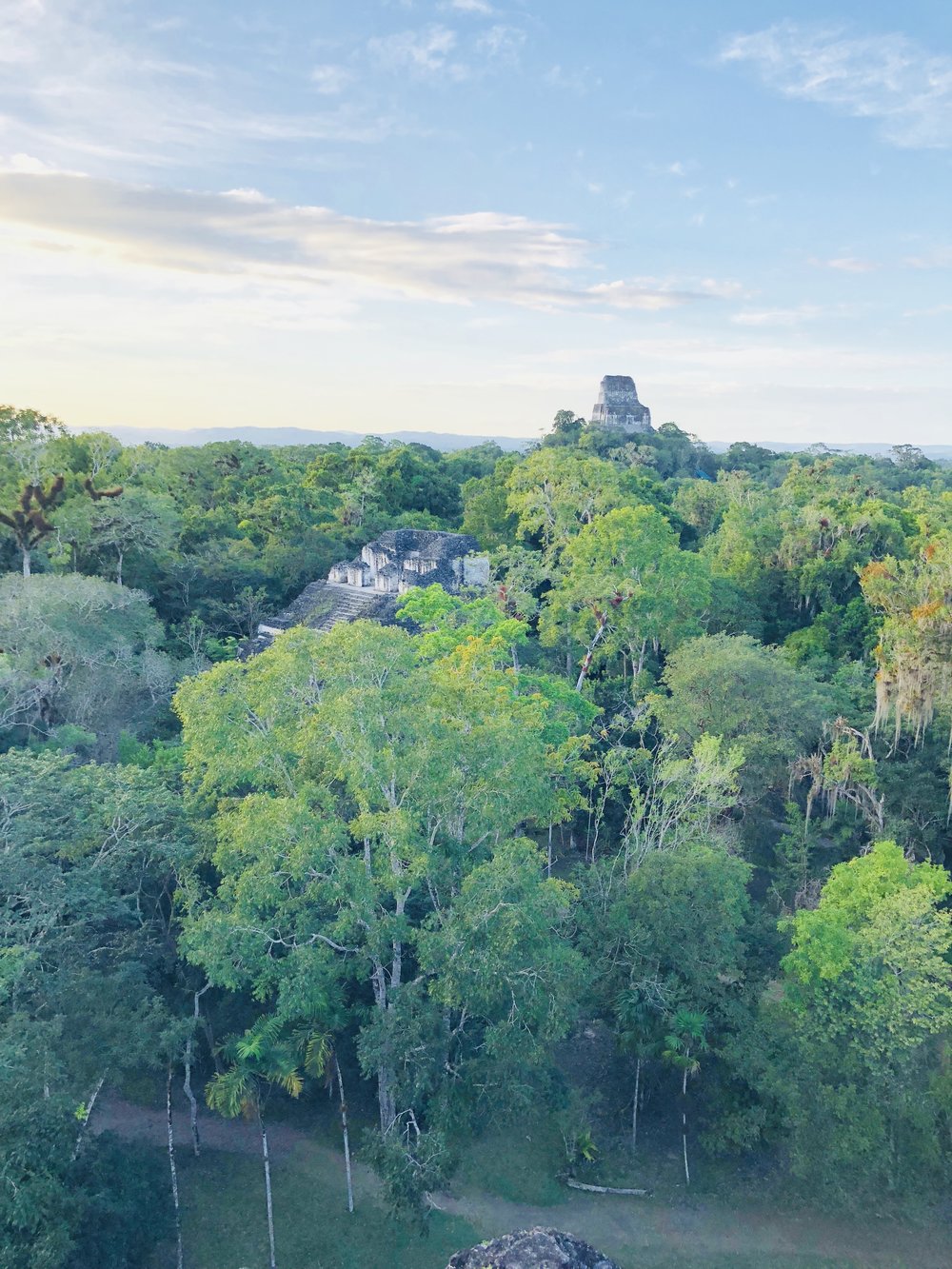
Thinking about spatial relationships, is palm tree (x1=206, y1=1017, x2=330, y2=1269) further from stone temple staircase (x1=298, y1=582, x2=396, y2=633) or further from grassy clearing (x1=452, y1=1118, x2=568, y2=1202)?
stone temple staircase (x1=298, y1=582, x2=396, y2=633)

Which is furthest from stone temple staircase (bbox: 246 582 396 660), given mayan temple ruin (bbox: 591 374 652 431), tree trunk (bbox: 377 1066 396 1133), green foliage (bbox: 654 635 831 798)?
mayan temple ruin (bbox: 591 374 652 431)

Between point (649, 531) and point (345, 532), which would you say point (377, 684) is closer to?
point (649, 531)

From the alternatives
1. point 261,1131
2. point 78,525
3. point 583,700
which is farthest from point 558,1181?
point 78,525

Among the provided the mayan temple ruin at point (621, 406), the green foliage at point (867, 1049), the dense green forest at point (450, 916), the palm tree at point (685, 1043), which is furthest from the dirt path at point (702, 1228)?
the mayan temple ruin at point (621, 406)

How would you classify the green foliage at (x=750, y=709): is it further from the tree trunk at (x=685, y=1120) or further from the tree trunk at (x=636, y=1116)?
the tree trunk at (x=636, y=1116)

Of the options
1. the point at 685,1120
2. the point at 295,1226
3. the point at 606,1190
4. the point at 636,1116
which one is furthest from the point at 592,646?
the point at 295,1226

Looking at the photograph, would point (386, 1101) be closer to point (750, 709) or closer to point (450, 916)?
point (450, 916)
